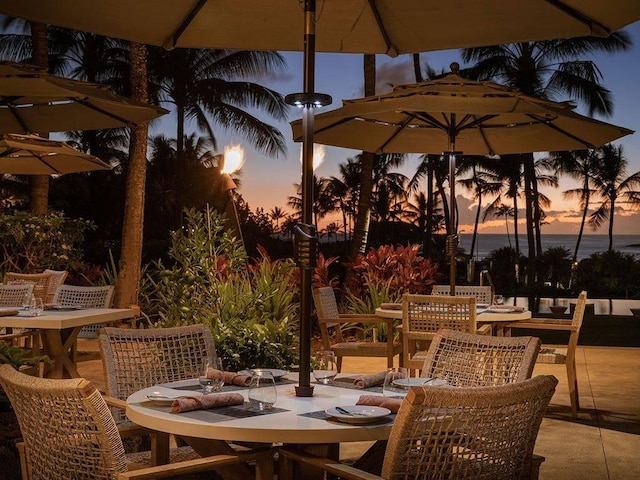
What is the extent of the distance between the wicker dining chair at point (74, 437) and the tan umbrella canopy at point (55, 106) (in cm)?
299

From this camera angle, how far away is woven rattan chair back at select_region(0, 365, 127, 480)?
103 inches

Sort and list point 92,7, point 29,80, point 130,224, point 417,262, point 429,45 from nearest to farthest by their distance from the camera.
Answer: point 92,7, point 429,45, point 29,80, point 130,224, point 417,262

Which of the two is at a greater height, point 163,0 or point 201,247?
point 163,0

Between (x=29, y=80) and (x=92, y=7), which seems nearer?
(x=92, y=7)

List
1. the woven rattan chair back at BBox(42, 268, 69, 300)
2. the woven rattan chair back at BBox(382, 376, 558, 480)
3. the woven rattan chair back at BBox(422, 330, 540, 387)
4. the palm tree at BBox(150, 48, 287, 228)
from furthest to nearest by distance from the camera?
the palm tree at BBox(150, 48, 287, 228) < the woven rattan chair back at BBox(42, 268, 69, 300) < the woven rattan chair back at BBox(422, 330, 540, 387) < the woven rattan chair back at BBox(382, 376, 558, 480)

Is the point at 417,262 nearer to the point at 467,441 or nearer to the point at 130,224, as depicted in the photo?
the point at 130,224

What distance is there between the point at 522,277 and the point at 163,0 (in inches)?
1026

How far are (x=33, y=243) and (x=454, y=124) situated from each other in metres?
8.73

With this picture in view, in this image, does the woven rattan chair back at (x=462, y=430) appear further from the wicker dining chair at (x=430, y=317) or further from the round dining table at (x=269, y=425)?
the wicker dining chair at (x=430, y=317)

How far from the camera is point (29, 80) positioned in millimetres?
5406

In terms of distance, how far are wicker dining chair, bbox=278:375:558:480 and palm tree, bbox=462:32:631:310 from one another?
23.2m

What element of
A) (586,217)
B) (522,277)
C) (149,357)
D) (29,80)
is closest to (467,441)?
(149,357)

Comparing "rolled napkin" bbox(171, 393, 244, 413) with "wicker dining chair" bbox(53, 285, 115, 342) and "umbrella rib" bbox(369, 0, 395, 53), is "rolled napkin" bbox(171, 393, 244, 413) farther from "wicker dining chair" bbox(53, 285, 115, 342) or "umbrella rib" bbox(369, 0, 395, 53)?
"wicker dining chair" bbox(53, 285, 115, 342)

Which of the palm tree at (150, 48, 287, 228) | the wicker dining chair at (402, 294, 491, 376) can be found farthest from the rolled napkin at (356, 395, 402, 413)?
the palm tree at (150, 48, 287, 228)
